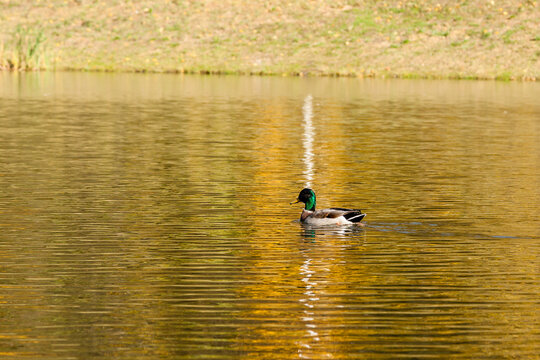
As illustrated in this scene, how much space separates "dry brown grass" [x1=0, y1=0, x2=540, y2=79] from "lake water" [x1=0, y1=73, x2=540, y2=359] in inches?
1987

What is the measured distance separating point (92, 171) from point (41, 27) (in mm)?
77155

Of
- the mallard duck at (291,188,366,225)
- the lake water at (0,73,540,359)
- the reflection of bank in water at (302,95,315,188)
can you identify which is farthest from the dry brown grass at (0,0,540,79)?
the mallard duck at (291,188,366,225)

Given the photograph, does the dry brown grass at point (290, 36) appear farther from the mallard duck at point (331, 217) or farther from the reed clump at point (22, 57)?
the mallard duck at point (331, 217)

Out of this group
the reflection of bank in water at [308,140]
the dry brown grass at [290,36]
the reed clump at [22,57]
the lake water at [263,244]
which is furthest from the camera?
the dry brown grass at [290,36]

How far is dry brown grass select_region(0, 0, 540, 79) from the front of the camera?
95.6 metres

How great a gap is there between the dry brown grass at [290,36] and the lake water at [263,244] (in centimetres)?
5046

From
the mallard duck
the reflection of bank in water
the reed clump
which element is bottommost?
the reflection of bank in water

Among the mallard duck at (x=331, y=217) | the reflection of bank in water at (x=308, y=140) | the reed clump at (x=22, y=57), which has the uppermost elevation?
the reed clump at (x=22, y=57)

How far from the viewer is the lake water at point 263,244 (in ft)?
44.8

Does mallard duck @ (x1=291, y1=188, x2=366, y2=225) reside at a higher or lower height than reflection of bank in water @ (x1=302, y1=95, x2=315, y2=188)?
higher

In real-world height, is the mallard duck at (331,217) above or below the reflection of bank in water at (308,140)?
above

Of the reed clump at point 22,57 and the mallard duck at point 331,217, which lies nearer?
the mallard duck at point 331,217

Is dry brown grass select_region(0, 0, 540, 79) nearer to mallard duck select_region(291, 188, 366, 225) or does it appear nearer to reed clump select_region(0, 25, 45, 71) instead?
reed clump select_region(0, 25, 45, 71)

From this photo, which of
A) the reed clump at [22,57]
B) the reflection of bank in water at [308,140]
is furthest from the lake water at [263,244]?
the reed clump at [22,57]
